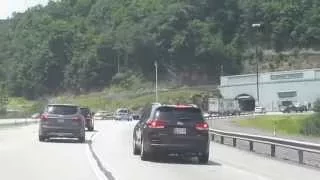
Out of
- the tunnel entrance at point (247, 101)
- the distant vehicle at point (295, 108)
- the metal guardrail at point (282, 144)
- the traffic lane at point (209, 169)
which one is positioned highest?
the tunnel entrance at point (247, 101)

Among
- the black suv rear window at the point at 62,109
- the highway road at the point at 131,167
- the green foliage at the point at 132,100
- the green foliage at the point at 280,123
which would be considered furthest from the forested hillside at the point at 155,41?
the highway road at the point at 131,167

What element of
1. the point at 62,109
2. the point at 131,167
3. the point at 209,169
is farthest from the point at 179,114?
the point at 62,109

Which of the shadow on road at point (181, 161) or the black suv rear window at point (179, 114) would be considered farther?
the shadow on road at point (181, 161)

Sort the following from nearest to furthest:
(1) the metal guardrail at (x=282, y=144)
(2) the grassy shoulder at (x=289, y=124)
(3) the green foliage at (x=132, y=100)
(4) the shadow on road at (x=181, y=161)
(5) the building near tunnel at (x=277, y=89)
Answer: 1. (1) the metal guardrail at (x=282, y=144)
2. (4) the shadow on road at (x=181, y=161)
3. (2) the grassy shoulder at (x=289, y=124)
4. (5) the building near tunnel at (x=277, y=89)
5. (3) the green foliage at (x=132, y=100)

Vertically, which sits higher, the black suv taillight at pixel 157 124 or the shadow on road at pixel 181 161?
the black suv taillight at pixel 157 124

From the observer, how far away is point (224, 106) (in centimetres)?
12056

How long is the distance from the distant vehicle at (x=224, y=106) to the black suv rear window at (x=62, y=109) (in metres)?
74.4

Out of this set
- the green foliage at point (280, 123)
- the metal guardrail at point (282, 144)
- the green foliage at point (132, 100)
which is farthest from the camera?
the green foliage at point (132, 100)

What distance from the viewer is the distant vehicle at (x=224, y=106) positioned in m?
112

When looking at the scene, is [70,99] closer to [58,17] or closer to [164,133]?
[58,17]

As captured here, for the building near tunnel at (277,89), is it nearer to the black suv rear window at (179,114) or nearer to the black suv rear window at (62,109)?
the black suv rear window at (62,109)

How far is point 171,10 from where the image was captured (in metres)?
165

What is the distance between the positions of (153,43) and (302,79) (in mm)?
51226

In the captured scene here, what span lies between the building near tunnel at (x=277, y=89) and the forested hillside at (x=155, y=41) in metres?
27.1
